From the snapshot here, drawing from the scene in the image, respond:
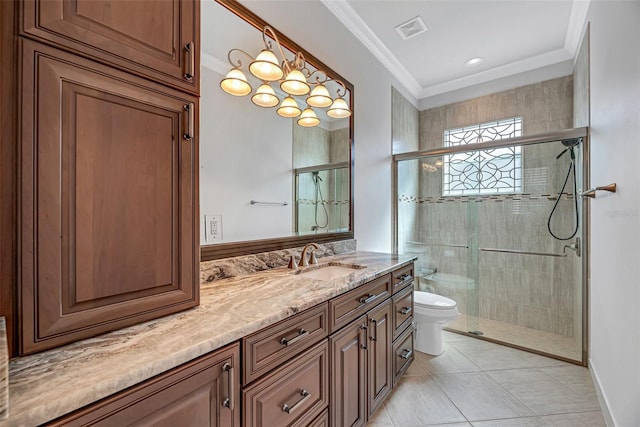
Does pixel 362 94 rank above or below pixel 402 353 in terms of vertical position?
above

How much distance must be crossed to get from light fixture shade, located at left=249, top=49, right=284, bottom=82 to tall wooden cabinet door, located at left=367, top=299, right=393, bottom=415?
144 centimetres

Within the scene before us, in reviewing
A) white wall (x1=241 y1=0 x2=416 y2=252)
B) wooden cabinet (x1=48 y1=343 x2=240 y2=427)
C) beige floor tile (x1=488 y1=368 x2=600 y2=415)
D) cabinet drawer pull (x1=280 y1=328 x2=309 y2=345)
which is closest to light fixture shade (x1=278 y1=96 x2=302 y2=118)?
white wall (x1=241 y1=0 x2=416 y2=252)

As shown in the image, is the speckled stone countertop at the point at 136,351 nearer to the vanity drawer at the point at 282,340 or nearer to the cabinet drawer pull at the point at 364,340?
the vanity drawer at the point at 282,340

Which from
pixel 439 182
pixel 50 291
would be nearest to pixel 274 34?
pixel 50 291

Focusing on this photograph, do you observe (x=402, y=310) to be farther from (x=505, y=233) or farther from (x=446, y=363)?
(x=505, y=233)

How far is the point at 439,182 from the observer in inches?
130

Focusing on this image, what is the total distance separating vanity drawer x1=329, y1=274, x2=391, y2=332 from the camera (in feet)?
4.02

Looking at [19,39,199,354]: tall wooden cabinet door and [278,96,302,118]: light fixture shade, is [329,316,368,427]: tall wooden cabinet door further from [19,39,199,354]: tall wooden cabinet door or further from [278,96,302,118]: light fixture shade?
[278,96,302,118]: light fixture shade

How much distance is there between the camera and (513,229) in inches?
113

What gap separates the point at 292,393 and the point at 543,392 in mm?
1929

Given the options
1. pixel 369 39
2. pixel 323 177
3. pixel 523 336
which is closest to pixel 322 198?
pixel 323 177

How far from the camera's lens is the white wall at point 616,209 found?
118 centimetres

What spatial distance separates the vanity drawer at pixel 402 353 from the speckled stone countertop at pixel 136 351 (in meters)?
0.98

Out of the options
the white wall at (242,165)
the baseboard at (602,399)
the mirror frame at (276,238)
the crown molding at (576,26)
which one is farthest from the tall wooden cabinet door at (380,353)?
the crown molding at (576,26)
